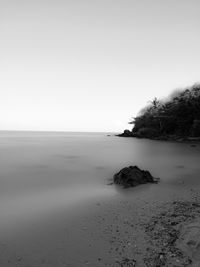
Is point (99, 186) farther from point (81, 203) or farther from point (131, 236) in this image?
point (131, 236)

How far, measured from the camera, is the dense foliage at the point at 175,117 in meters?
73.2

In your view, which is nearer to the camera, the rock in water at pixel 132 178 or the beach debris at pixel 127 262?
the beach debris at pixel 127 262

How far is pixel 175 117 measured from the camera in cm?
7881

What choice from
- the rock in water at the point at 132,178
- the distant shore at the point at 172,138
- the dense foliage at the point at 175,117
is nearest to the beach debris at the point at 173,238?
the rock in water at the point at 132,178

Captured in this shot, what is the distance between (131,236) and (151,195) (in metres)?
5.38

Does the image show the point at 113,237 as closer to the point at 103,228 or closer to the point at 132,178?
the point at 103,228

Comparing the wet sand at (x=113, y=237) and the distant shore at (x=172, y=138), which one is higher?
the distant shore at (x=172, y=138)

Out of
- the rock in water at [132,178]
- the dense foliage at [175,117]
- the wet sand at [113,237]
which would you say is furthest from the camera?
the dense foliage at [175,117]

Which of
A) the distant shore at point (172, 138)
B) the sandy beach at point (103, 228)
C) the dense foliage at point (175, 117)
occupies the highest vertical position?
the dense foliage at point (175, 117)

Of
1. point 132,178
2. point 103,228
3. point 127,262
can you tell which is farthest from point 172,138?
point 127,262

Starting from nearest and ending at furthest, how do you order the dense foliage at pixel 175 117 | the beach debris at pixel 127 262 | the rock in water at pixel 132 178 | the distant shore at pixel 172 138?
the beach debris at pixel 127 262, the rock in water at pixel 132 178, the distant shore at pixel 172 138, the dense foliage at pixel 175 117

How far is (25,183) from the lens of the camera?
17750mm

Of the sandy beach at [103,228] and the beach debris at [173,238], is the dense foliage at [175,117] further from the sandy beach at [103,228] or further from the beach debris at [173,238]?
the beach debris at [173,238]

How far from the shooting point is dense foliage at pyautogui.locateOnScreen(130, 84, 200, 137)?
2884 inches
